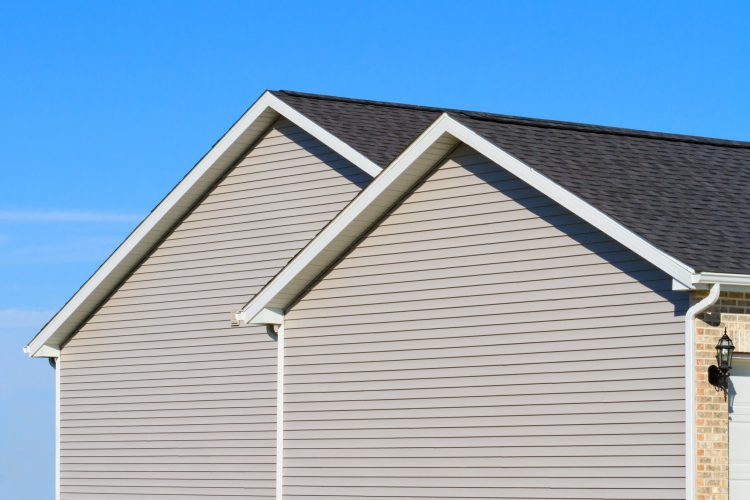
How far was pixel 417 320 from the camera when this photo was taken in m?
18.4

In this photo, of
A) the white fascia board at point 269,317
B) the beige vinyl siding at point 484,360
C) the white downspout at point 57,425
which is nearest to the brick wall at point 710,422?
the beige vinyl siding at point 484,360

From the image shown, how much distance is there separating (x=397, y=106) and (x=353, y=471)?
268 inches

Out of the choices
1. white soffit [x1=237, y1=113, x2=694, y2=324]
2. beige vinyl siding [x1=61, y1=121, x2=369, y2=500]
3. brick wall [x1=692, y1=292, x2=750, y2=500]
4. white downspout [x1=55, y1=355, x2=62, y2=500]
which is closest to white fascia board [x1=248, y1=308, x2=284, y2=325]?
white soffit [x1=237, y1=113, x2=694, y2=324]

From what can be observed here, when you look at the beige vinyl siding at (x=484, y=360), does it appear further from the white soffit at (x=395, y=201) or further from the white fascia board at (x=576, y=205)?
the white fascia board at (x=576, y=205)

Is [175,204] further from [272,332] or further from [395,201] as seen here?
[395,201]

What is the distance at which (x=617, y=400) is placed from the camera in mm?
→ 16078

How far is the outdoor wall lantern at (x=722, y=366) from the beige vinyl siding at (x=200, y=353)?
6.93 metres

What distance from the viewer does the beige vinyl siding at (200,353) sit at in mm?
21422

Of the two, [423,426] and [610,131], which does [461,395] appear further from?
[610,131]

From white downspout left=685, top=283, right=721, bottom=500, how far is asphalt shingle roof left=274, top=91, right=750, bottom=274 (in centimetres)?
60

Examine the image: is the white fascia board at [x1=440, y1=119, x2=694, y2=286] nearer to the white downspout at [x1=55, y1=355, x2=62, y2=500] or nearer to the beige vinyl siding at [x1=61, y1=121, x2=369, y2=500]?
the beige vinyl siding at [x1=61, y1=121, x2=369, y2=500]

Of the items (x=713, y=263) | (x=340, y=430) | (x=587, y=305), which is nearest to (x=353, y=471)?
(x=340, y=430)

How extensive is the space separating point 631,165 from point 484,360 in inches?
126

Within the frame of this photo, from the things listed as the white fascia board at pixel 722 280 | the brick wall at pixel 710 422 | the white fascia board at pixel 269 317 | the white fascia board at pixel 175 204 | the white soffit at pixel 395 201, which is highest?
the white fascia board at pixel 175 204
